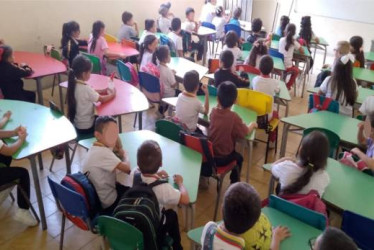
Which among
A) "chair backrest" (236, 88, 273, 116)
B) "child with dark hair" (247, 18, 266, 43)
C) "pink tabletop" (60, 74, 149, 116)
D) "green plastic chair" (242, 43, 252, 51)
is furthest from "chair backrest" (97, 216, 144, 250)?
"child with dark hair" (247, 18, 266, 43)

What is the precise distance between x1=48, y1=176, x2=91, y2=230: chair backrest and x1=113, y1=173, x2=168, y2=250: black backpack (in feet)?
1.03

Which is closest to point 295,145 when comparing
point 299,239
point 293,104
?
point 293,104

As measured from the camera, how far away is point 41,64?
4273 millimetres

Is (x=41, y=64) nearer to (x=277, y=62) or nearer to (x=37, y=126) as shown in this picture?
(x=37, y=126)

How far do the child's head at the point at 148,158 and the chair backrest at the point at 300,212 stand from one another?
71 centimetres

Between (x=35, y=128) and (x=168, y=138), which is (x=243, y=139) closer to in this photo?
(x=168, y=138)

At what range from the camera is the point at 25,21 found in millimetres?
5059

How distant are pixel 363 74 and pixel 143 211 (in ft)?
13.7

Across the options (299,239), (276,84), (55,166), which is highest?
(276,84)

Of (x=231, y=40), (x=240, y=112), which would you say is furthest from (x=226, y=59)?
(x=231, y=40)

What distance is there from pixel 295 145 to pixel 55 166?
113 inches

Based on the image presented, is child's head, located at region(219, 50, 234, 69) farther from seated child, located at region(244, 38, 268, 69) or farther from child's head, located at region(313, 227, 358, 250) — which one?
child's head, located at region(313, 227, 358, 250)

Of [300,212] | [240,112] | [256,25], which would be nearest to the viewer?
[300,212]

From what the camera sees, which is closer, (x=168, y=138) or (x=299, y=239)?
(x=299, y=239)
